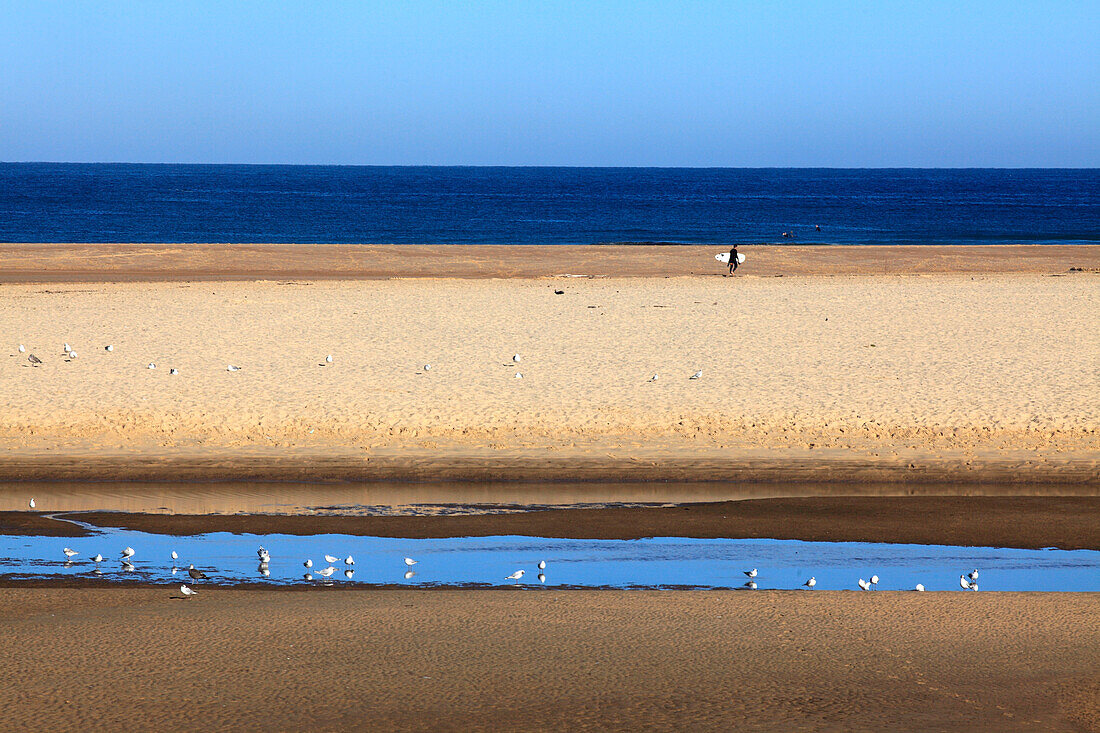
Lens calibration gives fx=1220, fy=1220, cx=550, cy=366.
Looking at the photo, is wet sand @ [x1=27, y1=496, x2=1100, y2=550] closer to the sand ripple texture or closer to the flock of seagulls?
the sand ripple texture

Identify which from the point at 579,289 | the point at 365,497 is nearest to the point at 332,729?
the point at 365,497

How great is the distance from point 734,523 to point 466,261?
3127cm

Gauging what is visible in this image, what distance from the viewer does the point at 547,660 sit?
715 centimetres

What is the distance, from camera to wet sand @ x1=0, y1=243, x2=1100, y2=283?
3681 centimetres

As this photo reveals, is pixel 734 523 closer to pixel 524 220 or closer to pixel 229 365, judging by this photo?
pixel 229 365

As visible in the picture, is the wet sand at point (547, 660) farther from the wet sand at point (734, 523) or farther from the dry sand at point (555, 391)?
the dry sand at point (555, 391)

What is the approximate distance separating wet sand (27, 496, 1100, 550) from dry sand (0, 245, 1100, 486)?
116 cm

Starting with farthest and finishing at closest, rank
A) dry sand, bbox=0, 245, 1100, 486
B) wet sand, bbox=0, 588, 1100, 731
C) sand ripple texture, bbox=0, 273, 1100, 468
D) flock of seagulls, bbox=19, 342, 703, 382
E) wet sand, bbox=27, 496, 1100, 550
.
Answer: flock of seagulls, bbox=19, 342, 703, 382 → sand ripple texture, bbox=0, 273, 1100, 468 → dry sand, bbox=0, 245, 1100, 486 → wet sand, bbox=27, 496, 1100, 550 → wet sand, bbox=0, 588, 1100, 731

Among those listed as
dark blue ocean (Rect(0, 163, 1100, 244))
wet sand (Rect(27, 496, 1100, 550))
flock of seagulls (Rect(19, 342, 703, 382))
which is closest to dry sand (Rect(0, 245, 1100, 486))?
flock of seagulls (Rect(19, 342, 703, 382))

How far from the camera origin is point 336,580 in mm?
9305

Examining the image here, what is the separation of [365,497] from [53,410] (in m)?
5.06

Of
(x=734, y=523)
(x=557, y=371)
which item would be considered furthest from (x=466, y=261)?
(x=734, y=523)

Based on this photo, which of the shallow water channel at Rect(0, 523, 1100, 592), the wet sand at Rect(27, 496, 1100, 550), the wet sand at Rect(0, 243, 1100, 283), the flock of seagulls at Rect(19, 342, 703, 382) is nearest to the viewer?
the shallow water channel at Rect(0, 523, 1100, 592)

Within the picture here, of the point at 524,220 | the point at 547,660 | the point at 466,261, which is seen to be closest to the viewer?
the point at 547,660
